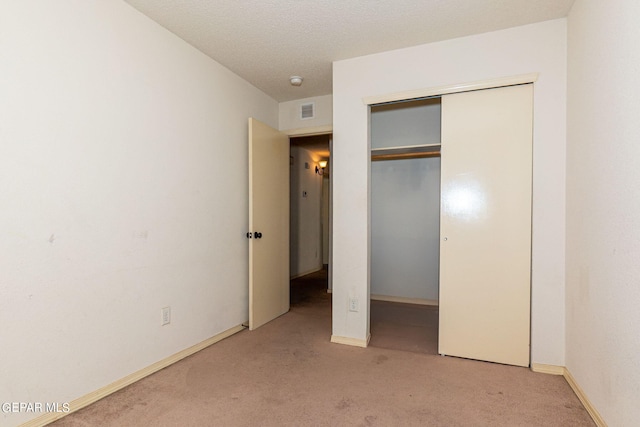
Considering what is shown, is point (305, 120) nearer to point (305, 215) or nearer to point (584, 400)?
point (305, 215)

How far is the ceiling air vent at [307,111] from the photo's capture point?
12.5 ft

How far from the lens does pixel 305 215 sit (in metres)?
6.21

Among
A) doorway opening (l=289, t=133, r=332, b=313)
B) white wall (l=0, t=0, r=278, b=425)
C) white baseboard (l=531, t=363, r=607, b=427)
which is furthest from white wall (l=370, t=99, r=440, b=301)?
white wall (l=0, t=0, r=278, b=425)

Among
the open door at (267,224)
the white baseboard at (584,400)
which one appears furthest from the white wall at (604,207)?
the open door at (267,224)

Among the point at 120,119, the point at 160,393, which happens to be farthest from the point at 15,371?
the point at 120,119

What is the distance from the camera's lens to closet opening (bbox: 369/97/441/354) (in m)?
3.88

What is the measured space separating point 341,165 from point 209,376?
6.36ft

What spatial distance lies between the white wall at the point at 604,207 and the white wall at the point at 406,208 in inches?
73.6

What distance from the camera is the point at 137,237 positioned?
218 centimetres

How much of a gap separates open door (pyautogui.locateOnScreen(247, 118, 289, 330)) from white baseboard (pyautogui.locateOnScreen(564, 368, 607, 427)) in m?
2.51

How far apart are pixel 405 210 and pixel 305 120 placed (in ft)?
5.68

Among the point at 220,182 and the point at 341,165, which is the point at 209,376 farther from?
the point at 341,165

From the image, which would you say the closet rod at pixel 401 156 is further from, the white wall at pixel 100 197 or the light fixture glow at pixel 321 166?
the light fixture glow at pixel 321 166

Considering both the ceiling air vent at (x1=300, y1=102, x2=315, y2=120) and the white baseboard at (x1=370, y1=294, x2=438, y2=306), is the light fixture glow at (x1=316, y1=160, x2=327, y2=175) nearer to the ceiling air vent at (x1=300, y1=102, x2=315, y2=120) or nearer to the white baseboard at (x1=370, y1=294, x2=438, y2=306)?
the ceiling air vent at (x1=300, y1=102, x2=315, y2=120)
